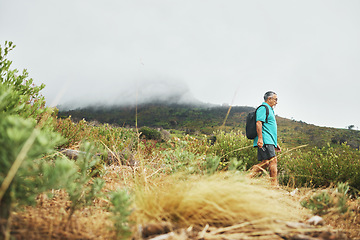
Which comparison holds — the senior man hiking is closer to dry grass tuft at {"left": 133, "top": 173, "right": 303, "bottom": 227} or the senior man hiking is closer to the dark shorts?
the dark shorts

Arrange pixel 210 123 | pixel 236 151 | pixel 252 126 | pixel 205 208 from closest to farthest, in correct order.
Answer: pixel 205 208 → pixel 252 126 → pixel 236 151 → pixel 210 123

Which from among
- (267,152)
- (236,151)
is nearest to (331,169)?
(267,152)

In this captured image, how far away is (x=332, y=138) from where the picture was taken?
176ft

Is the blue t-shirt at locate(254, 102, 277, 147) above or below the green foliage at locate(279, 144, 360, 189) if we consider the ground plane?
above

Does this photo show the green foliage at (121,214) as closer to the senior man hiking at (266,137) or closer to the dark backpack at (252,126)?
the senior man hiking at (266,137)

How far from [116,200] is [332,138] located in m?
68.8

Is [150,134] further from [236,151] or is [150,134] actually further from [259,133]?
[259,133]

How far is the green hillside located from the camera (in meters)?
53.0

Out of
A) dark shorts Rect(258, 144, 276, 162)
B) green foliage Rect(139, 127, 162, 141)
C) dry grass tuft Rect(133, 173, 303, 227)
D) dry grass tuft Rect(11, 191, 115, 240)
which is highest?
dark shorts Rect(258, 144, 276, 162)

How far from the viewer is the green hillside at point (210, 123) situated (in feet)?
174

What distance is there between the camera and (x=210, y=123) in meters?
75.9

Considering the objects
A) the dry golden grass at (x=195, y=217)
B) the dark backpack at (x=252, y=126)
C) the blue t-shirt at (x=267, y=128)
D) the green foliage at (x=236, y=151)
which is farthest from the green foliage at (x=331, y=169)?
the dry golden grass at (x=195, y=217)

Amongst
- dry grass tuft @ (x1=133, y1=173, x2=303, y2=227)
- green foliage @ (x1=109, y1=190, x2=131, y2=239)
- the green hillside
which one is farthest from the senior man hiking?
the green hillside

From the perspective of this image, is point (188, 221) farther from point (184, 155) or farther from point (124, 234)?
point (184, 155)
